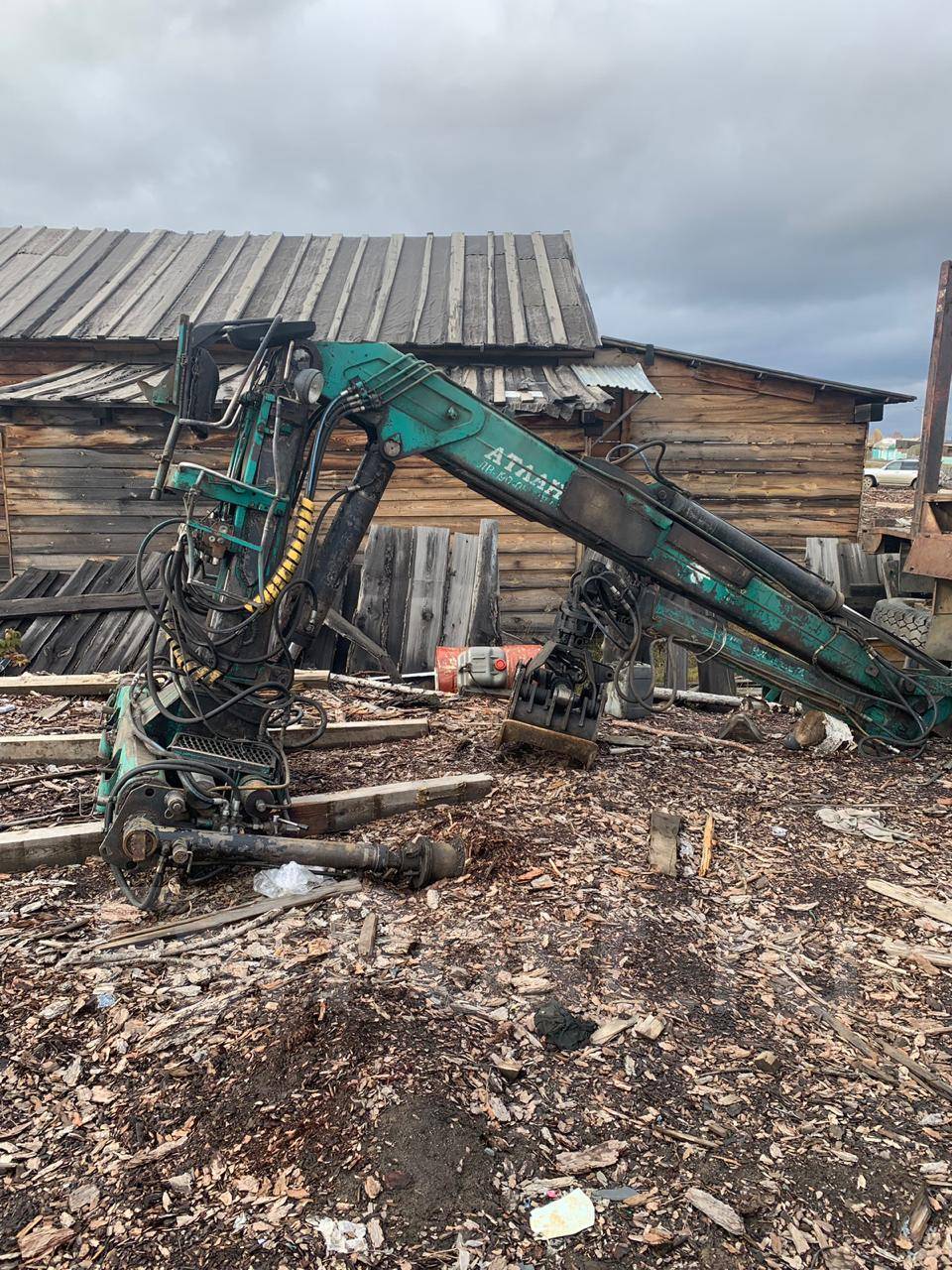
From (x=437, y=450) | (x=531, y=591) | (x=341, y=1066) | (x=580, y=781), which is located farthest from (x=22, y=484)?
(x=341, y=1066)

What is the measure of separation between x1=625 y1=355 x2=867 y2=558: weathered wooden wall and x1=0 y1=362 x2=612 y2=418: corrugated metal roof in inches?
75.6

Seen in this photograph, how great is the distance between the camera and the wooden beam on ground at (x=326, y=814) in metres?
4.03

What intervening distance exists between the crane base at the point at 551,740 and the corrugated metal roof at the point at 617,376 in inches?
257

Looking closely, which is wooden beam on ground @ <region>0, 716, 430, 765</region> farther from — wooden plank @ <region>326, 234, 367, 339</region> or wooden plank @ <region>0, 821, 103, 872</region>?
wooden plank @ <region>326, 234, 367, 339</region>

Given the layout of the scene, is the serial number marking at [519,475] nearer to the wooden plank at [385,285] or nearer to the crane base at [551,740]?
the crane base at [551,740]

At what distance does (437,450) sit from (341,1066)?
3.34 m

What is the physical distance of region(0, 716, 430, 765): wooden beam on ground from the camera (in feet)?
18.0

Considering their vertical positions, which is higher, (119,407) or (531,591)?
(119,407)

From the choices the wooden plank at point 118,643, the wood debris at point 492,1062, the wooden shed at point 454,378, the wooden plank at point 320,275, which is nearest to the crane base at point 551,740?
the wood debris at point 492,1062

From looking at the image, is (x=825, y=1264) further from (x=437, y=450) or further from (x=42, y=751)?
(x=42, y=751)

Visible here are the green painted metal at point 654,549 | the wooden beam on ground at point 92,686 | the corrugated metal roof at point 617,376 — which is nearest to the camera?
the green painted metal at point 654,549

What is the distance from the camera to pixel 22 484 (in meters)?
11.5

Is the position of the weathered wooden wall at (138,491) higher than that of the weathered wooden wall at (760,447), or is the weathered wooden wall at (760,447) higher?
the weathered wooden wall at (760,447)

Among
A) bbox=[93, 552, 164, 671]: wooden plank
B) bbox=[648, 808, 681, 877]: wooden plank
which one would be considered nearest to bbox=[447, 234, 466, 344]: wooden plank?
bbox=[93, 552, 164, 671]: wooden plank
